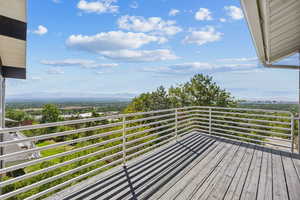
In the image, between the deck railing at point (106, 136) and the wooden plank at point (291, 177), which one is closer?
the deck railing at point (106, 136)

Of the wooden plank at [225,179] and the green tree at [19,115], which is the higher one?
the wooden plank at [225,179]

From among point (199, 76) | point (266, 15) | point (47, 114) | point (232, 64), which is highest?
point (232, 64)

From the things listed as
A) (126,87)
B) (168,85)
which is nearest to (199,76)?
(168,85)

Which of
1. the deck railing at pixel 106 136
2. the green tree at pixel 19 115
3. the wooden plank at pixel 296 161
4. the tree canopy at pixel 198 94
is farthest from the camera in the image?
the tree canopy at pixel 198 94

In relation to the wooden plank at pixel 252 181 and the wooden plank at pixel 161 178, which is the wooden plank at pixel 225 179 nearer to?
the wooden plank at pixel 252 181

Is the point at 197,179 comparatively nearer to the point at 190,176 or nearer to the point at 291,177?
the point at 190,176

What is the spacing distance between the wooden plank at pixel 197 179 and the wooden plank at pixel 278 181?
80cm

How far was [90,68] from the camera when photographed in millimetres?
42688

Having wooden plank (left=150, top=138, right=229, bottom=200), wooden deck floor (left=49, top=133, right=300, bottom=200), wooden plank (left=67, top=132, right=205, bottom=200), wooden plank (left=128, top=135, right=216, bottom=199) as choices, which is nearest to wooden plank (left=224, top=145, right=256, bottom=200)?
wooden deck floor (left=49, top=133, right=300, bottom=200)

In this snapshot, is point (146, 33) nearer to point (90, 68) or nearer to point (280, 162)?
point (280, 162)

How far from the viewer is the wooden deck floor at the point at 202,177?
2121 millimetres

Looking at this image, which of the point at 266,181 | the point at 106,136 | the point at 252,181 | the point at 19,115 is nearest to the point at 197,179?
the point at 252,181

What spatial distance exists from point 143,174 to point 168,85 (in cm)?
1440

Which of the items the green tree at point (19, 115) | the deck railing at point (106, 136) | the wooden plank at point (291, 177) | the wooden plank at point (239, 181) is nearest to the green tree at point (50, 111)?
the green tree at point (19, 115)
